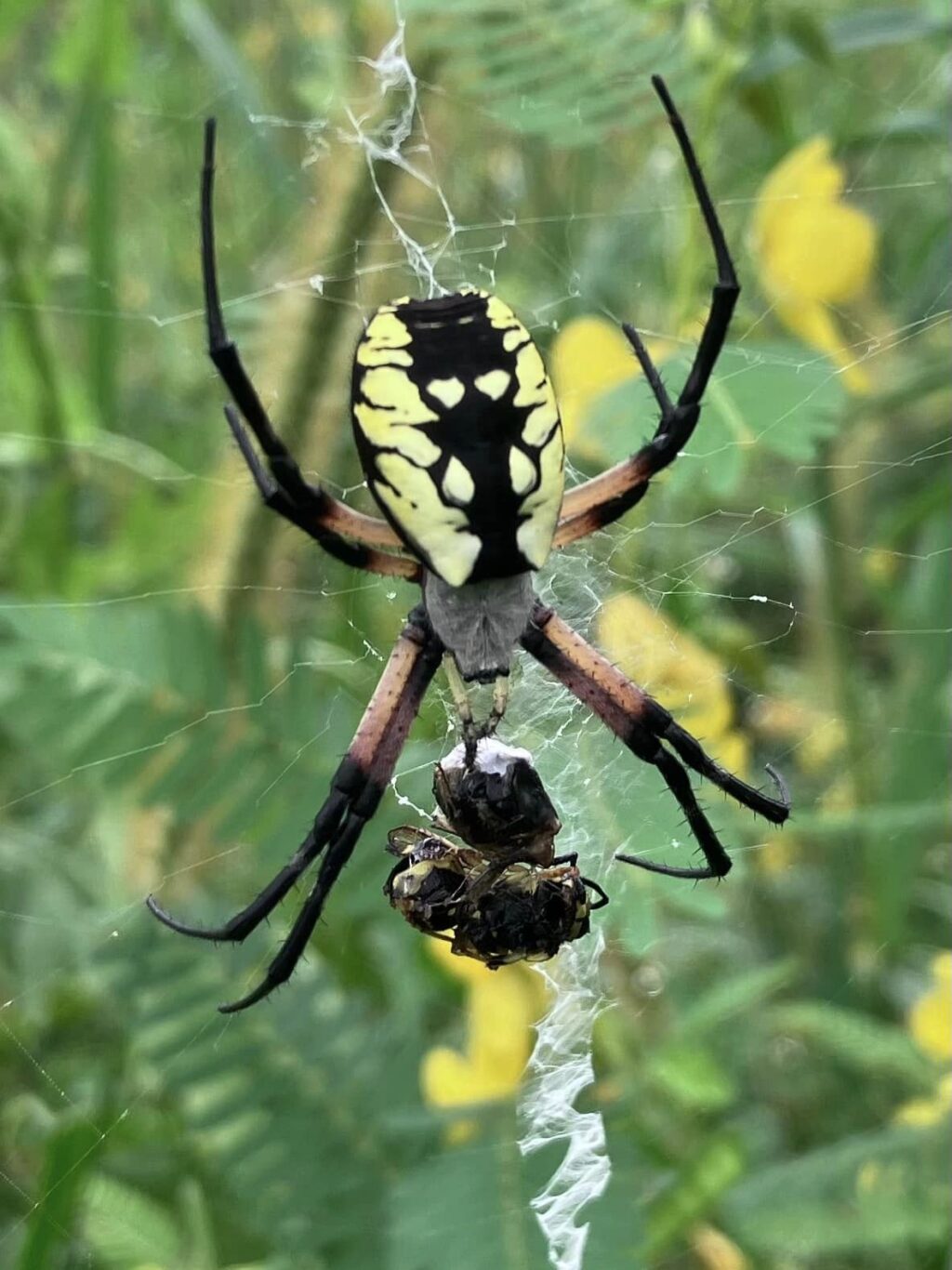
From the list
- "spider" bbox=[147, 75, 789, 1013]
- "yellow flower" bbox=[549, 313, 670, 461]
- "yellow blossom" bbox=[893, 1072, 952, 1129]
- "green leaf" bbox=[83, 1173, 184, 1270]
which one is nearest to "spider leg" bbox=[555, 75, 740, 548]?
"spider" bbox=[147, 75, 789, 1013]

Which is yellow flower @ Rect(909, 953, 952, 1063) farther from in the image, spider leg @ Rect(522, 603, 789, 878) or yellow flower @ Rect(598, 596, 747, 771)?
yellow flower @ Rect(598, 596, 747, 771)

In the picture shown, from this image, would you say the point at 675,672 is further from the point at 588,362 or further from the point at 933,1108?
the point at 933,1108

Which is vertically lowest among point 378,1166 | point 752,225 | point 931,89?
point 378,1166

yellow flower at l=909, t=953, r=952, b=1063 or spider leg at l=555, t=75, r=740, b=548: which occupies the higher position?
spider leg at l=555, t=75, r=740, b=548

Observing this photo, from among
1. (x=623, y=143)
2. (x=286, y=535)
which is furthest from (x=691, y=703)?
(x=623, y=143)

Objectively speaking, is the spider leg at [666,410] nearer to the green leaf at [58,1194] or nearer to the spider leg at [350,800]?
the spider leg at [350,800]

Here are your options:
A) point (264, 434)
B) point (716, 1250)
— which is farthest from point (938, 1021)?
point (264, 434)

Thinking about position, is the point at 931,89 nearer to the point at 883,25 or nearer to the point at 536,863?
the point at 883,25
